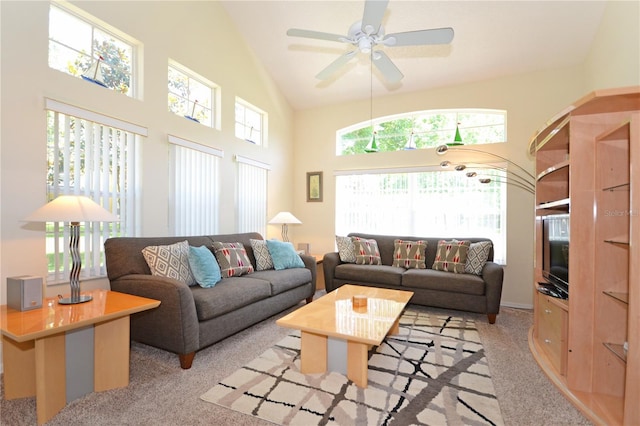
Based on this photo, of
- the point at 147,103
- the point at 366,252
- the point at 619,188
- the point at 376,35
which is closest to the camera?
the point at 619,188

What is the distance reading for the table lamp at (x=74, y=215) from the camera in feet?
6.30

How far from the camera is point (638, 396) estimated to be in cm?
153

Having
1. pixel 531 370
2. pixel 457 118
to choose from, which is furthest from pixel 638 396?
pixel 457 118

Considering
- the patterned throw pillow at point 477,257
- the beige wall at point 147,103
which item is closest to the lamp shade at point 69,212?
the beige wall at point 147,103

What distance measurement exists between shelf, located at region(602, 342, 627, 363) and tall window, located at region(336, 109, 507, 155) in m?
3.01

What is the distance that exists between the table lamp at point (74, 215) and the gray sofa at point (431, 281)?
278 cm

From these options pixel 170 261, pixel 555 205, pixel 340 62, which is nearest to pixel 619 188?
pixel 555 205

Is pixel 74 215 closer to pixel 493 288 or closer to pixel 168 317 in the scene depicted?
pixel 168 317

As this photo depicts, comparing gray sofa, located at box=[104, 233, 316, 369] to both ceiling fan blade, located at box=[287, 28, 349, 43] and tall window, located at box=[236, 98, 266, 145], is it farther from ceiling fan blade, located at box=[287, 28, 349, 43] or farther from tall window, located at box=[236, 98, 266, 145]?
ceiling fan blade, located at box=[287, 28, 349, 43]

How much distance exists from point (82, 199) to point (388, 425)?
2339 millimetres

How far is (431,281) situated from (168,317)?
274 cm

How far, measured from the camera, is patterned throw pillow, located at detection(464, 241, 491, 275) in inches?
143

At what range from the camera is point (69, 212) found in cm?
195

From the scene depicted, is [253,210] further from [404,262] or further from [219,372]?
[219,372]
